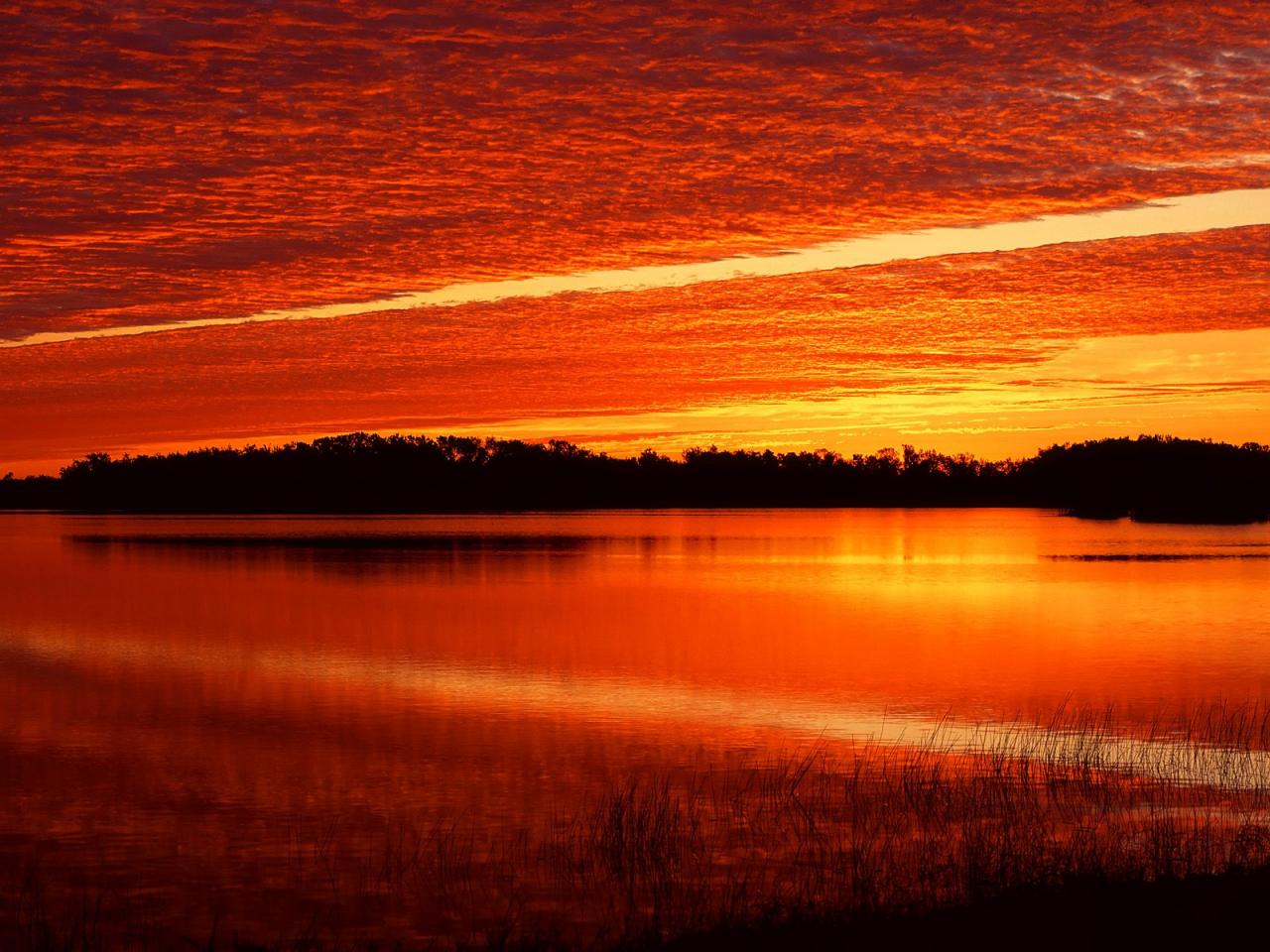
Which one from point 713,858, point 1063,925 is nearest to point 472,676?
point 713,858

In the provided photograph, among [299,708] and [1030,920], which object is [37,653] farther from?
[1030,920]

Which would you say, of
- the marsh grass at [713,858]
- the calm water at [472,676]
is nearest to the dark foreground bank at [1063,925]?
the marsh grass at [713,858]

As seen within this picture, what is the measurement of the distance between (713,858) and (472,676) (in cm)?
1580

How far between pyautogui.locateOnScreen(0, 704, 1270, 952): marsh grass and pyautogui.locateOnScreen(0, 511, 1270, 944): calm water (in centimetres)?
51

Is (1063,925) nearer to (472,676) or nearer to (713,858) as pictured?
(713,858)

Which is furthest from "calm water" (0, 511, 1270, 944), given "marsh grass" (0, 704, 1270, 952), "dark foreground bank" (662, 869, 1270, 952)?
"dark foreground bank" (662, 869, 1270, 952)

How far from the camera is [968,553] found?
273 ft

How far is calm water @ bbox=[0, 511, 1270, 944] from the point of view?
16250mm

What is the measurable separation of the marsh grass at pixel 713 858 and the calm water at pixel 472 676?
0.51m

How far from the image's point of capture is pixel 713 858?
44.3ft

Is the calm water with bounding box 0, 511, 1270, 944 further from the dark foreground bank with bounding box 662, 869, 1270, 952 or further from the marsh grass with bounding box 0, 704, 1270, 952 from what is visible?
the dark foreground bank with bounding box 662, 869, 1270, 952

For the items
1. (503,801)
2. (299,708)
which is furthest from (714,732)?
(299,708)

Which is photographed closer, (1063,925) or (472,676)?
(1063,925)

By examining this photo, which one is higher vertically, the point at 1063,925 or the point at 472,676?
the point at 1063,925
